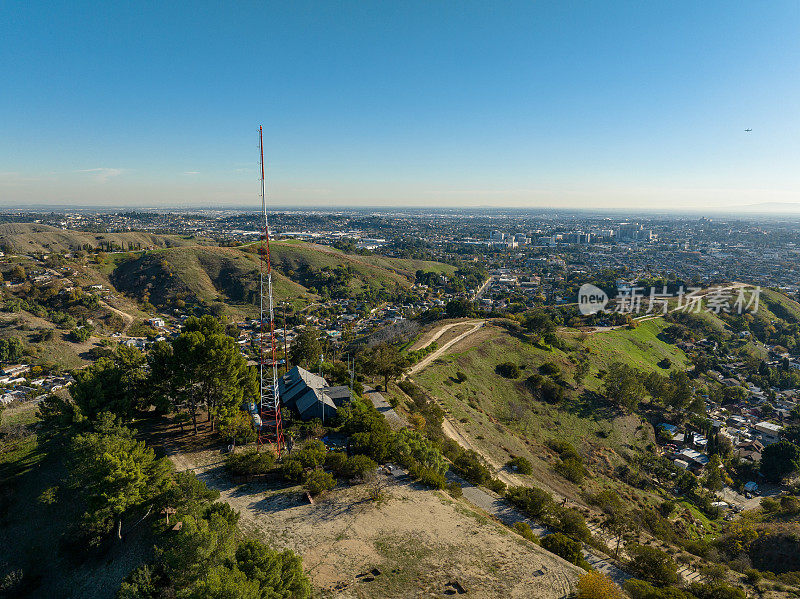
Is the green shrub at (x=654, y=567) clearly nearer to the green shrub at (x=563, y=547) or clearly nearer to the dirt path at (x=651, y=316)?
the green shrub at (x=563, y=547)

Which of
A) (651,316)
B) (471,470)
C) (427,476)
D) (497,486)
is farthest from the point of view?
(651,316)

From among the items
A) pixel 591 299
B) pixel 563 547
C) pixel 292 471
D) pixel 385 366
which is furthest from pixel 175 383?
pixel 591 299

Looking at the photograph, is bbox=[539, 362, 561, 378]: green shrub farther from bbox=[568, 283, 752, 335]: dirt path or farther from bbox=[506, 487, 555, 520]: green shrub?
bbox=[506, 487, 555, 520]: green shrub

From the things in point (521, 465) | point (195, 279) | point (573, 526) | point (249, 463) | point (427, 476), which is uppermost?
point (195, 279)

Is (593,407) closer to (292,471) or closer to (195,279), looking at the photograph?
(292,471)

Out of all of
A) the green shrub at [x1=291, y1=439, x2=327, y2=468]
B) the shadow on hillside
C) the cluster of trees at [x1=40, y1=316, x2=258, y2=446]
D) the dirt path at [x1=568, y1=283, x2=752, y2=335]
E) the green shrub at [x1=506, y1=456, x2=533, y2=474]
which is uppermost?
the cluster of trees at [x1=40, y1=316, x2=258, y2=446]

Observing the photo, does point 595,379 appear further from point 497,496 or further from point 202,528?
point 202,528

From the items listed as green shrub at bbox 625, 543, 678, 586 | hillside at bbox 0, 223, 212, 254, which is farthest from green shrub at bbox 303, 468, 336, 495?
hillside at bbox 0, 223, 212, 254

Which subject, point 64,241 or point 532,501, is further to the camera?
point 64,241

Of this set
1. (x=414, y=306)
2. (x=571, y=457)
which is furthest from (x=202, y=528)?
(x=414, y=306)
